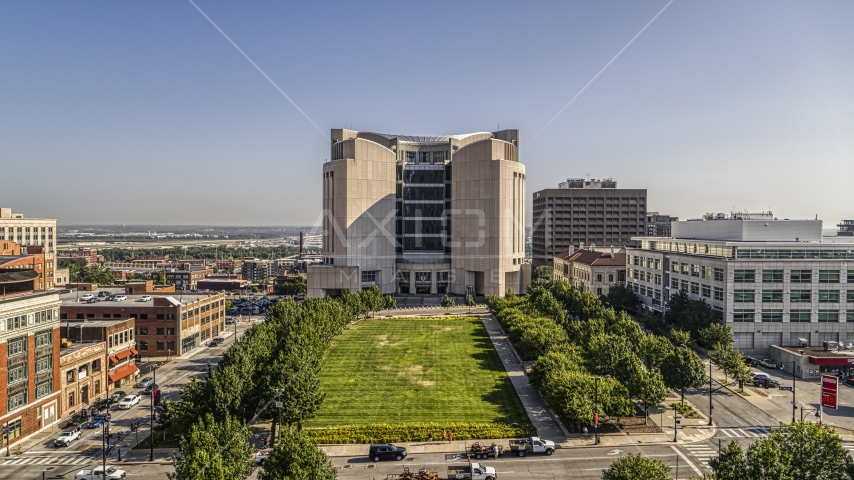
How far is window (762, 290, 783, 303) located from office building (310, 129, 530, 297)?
7048cm

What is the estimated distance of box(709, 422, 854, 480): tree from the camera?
28656mm

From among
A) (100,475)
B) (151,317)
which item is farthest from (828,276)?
(151,317)

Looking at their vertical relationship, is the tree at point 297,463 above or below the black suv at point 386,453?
above

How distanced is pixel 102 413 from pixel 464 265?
10191 cm

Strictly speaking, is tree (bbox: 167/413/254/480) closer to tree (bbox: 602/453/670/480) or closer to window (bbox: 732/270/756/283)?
tree (bbox: 602/453/670/480)

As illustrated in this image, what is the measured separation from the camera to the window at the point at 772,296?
8100 centimetres

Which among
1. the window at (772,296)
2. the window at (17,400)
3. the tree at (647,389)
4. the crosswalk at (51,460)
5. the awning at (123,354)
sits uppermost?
the window at (772,296)

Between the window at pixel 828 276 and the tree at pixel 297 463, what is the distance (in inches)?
3295

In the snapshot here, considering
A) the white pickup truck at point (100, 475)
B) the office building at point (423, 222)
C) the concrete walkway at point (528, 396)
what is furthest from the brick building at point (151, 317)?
the office building at point (423, 222)

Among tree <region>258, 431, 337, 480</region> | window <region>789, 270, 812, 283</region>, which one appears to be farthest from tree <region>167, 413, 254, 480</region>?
window <region>789, 270, 812, 283</region>

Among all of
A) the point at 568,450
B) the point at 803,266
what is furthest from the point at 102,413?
the point at 803,266

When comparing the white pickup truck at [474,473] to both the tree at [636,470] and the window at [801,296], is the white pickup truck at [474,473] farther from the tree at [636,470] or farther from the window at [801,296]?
the window at [801,296]

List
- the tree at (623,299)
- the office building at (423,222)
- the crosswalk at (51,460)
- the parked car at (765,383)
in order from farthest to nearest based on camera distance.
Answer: the office building at (423,222), the tree at (623,299), the parked car at (765,383), the crosswalk at (51,460)

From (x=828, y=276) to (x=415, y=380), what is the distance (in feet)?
221
